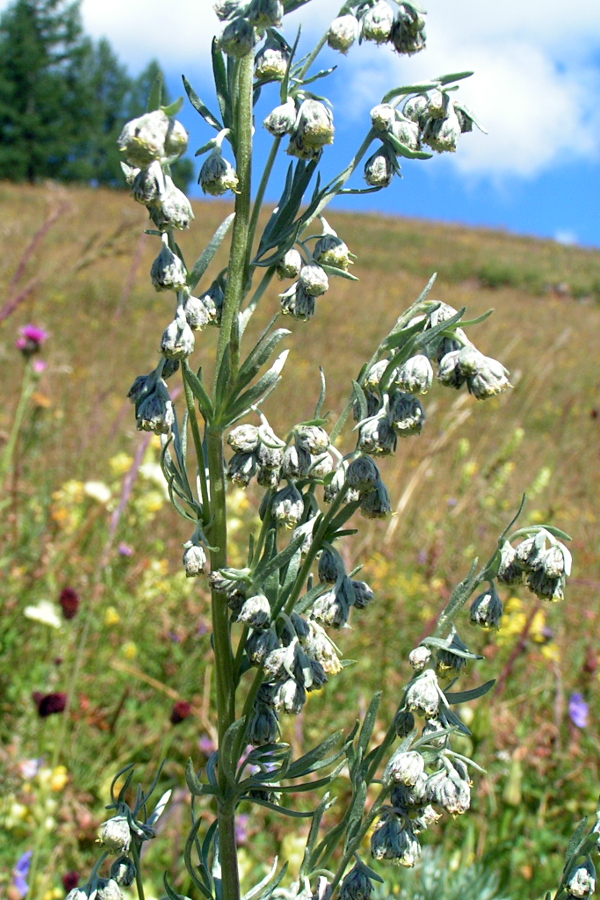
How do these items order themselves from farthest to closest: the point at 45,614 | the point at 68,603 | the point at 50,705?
the point at 45,614 → the point at 68,603 → the point at 50,705

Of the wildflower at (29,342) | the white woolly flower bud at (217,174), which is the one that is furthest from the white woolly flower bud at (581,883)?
the wildflower at (29,342)

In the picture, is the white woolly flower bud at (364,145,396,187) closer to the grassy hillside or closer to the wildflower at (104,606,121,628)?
the grassy hillside

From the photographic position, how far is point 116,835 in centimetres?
161

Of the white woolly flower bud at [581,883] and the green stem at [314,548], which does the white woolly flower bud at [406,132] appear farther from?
the white woolly flower bud at [581,883]

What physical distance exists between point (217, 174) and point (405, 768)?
1214 millimetres

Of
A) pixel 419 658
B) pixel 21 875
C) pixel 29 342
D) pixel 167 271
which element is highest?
pixel 29 342

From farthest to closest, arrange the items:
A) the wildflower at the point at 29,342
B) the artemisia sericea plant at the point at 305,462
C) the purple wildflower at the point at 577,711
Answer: the wildflower at the point at 29,342 → the purple wildflower at the point at 577,711 → the artemisia sericea plant at the point at 305,462

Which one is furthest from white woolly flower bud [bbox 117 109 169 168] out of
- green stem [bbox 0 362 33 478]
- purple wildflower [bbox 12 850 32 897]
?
green stem [bbox 0 362 33 478]

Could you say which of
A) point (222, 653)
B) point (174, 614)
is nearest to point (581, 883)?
point (222, 653)

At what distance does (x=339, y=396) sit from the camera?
38.3 feet

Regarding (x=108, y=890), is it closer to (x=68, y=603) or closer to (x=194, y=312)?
(x=194, y=312)

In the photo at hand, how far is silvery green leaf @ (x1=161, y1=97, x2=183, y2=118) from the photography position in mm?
1241

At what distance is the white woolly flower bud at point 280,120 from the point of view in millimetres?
1444

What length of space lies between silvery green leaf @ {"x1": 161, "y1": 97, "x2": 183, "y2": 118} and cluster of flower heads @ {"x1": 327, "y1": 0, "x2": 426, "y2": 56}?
1.34 feet
